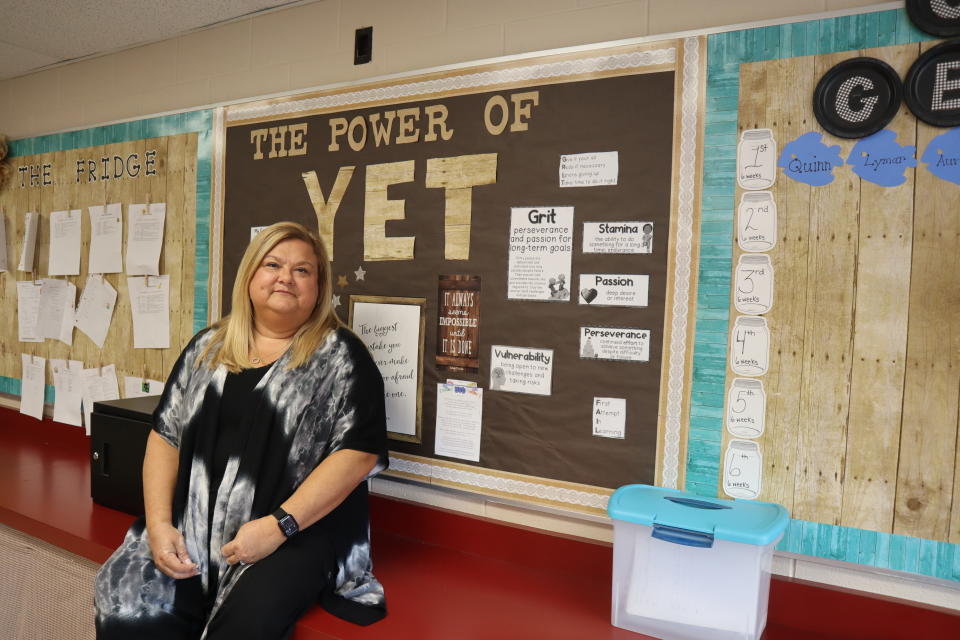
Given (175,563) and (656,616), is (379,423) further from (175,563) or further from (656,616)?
(656,616)

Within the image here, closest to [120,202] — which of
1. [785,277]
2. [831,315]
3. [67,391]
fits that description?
[67,391]

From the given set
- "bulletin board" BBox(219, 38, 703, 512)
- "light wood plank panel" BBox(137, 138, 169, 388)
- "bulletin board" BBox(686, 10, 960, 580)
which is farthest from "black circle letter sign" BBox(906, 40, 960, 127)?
"light wood plank panel" BBox(137, 138, 169, 388)

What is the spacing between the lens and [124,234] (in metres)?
2.72

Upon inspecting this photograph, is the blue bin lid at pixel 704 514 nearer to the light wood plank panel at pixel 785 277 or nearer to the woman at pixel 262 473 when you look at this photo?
the light wood plank panel at pixel 785 277

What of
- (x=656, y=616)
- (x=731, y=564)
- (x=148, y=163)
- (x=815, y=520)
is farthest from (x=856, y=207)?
(x=148, y=163)

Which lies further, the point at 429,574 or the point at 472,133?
the point at 472,133

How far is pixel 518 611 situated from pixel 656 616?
33 cm

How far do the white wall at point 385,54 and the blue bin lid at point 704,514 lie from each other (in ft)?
0.61

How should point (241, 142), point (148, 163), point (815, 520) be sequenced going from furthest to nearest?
point (148, 163)
point (241, 142)
point (815, 520)

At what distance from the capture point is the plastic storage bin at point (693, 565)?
4.31 ft

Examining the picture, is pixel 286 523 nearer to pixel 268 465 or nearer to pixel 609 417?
pixel 268 465

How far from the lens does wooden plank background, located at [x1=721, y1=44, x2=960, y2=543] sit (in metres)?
1.34

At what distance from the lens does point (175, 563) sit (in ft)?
4.94

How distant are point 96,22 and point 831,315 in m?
2.70
